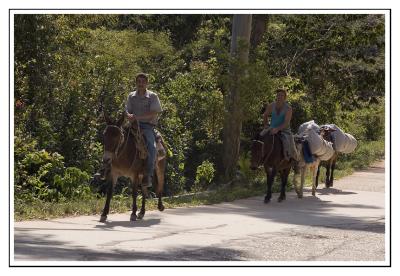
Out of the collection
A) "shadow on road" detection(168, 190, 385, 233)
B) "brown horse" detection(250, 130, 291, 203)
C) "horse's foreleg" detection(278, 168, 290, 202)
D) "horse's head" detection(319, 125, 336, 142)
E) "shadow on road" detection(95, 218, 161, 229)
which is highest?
"horse's head" detection(319, 125, 336, 142)

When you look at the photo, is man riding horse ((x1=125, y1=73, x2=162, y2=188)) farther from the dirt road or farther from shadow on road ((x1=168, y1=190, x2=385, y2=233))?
shadow on road ((x1=168, y1=190, x2=385, y2=233))

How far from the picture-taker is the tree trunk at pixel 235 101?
2292 cm

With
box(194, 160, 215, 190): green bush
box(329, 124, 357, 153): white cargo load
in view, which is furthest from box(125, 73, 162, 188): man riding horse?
box(329, 124, 357, 153): white cargo load

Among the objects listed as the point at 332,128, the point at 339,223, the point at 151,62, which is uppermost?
the point at 151,62

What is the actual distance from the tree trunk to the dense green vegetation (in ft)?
0.68

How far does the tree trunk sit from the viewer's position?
2292 centimetres

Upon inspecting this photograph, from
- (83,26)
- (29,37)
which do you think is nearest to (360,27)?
(83,26)

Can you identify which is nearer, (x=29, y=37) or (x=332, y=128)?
(x=29, y=37)

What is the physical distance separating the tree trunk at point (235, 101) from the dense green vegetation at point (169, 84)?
0.68 feet
